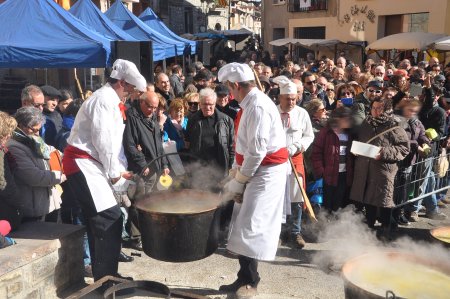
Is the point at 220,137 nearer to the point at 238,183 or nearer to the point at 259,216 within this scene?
the point at 238,183

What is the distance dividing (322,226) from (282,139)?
7.69 feet

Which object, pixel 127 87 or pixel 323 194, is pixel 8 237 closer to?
pixel 127 87

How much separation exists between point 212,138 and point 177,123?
65 centimetres

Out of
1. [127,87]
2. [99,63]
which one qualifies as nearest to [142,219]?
[127,87]

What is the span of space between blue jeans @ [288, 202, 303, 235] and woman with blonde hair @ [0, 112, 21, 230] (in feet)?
9.84

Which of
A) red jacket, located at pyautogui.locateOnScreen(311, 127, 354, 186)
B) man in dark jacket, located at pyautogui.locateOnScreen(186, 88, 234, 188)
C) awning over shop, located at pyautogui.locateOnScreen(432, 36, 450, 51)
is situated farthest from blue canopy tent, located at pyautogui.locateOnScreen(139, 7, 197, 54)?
red jacket, located at pyautogui.locateOnScreen(311, 127, 354, 186)

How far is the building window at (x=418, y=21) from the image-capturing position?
22.3 m

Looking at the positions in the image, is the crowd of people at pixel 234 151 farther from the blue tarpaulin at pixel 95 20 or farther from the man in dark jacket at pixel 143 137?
the blue tarpaulin at pixel 95 20

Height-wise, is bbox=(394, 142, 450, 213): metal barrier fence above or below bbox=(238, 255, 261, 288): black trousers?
above

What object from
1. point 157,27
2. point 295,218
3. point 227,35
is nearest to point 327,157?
point 295,218

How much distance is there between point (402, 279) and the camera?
9.97 feet

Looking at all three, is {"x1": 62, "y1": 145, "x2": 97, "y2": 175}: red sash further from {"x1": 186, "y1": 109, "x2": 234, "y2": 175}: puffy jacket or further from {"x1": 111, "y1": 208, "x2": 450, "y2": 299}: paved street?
{"x1": 186, "y1": 109, "x2": 234, "y2": 175}: puffy jacket

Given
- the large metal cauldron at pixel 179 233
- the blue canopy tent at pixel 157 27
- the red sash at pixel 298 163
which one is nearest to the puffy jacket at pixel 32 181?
the large metal cauldron at pixel 179 233

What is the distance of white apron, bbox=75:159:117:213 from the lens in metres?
3.92
